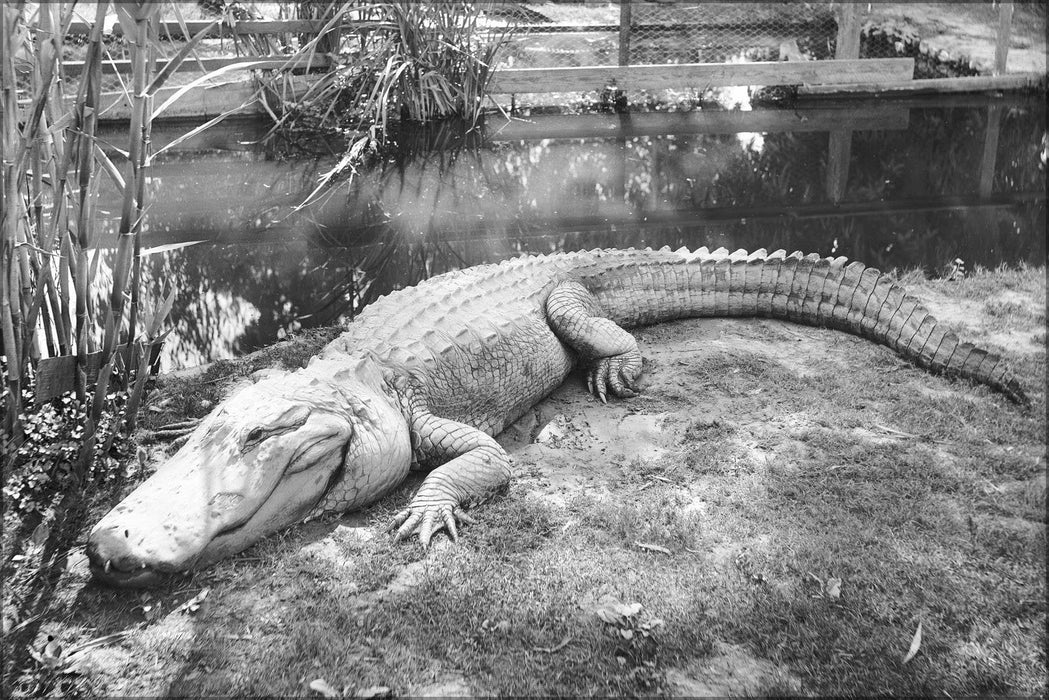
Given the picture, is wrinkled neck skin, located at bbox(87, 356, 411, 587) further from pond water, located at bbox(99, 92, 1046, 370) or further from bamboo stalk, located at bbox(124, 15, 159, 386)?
pond water, located at bbox(99, 92, 1046, 370)

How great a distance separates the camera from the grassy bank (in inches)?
110

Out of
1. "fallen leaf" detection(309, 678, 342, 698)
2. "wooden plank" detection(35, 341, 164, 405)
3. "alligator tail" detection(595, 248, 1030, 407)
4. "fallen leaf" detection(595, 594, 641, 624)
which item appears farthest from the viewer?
"alligator tail" detection(595, 248, 1030, 407)

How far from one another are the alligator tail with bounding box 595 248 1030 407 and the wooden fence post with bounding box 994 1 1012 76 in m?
9.44

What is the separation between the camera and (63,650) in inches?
116

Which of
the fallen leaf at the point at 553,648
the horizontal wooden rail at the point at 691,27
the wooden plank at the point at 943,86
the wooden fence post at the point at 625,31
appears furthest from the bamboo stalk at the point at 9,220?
the wooden plank at the point at 943,86

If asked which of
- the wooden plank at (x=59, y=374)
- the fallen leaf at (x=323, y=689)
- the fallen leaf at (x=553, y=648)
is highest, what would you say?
the wooden plank at (x=59, y=374)

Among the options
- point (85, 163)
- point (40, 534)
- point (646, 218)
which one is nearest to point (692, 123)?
point (646, 218)

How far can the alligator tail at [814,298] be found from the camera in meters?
4.80

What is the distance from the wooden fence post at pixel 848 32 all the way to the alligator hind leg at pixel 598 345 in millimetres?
9419

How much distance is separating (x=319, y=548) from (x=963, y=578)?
2.57 meters

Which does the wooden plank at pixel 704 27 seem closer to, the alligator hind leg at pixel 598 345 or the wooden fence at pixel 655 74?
the wooden fence at pixel 655 74

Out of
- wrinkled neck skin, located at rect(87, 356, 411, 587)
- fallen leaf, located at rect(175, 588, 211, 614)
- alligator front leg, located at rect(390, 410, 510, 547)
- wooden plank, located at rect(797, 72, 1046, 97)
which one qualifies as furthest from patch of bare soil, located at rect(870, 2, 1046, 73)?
fallen leaf, located at rect(175, 588, 211, 614)

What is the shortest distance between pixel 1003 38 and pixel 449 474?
41.5 feet

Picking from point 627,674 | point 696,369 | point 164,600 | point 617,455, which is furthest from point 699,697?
point 696,369
